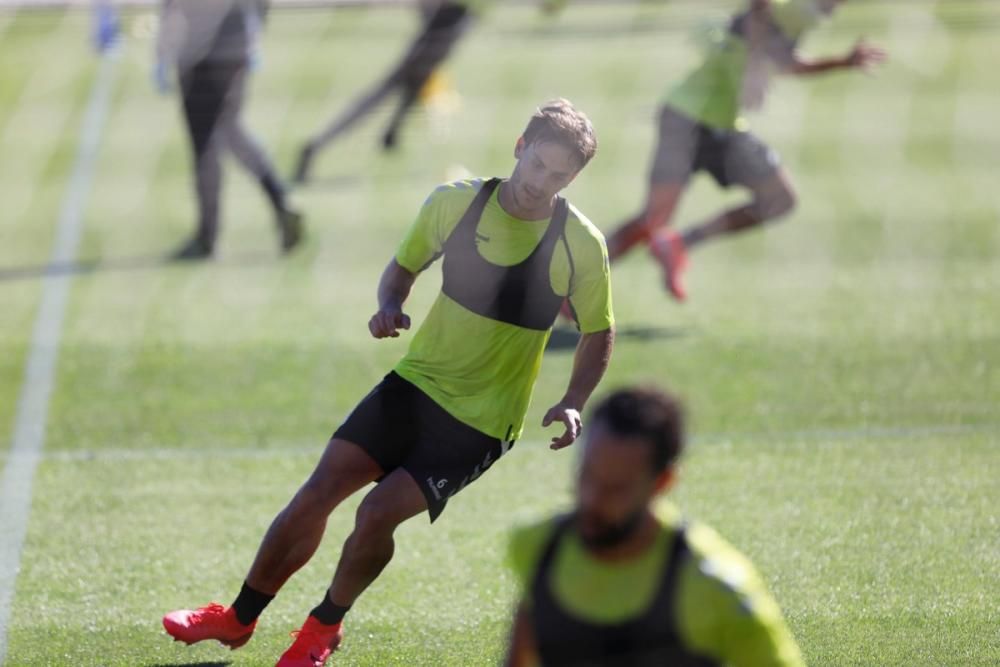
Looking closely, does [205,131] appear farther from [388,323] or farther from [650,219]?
[388,323]

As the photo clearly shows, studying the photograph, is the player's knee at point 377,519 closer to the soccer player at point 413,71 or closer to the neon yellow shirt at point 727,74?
the neon yellow shirt at point 727,74

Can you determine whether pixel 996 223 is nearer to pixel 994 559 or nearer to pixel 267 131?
pixel 994 559

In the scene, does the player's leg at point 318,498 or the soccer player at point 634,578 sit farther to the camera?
the player's leg at point 318,498

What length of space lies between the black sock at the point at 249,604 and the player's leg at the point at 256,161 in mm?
6098

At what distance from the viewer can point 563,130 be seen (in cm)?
444

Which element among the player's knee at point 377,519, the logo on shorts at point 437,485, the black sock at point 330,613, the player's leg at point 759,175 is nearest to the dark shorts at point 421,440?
the logo on shorts at point 437,485

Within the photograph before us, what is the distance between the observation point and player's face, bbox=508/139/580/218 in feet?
14.6

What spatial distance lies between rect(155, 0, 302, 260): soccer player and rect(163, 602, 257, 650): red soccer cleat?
19.9ft

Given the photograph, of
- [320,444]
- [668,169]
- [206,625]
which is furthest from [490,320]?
[668,169]

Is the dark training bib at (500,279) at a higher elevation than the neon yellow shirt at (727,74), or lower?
higher

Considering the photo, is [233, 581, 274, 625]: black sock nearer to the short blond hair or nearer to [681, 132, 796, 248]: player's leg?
the short blond hair

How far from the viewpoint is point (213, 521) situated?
6316mm

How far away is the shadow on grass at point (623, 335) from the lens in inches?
345

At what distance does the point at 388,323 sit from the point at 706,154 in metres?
5.05
